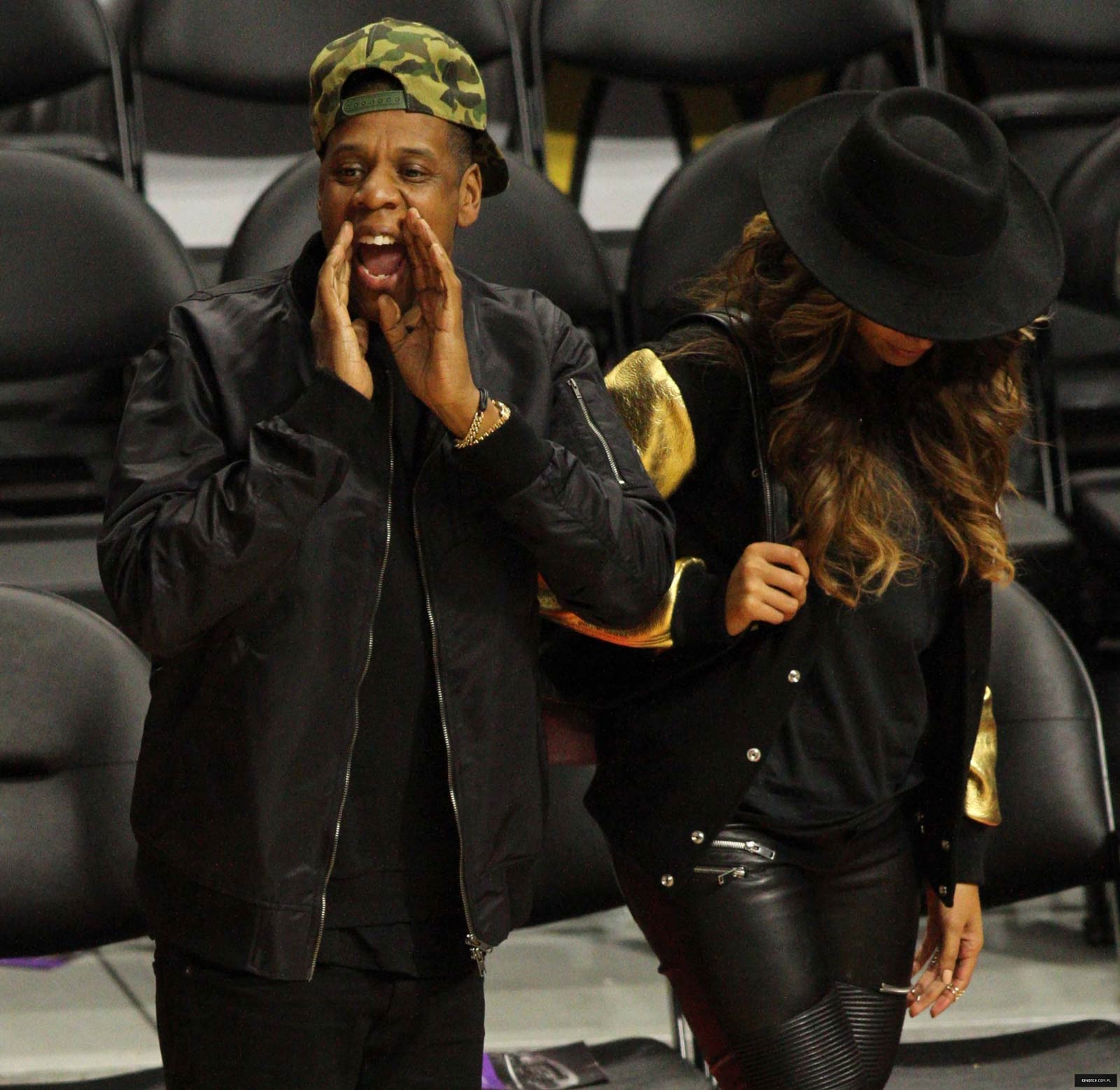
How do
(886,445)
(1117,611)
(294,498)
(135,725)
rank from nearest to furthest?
(294,498) → (886,445) → (135,725) → (1117,611)

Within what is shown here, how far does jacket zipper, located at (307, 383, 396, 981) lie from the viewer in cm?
128

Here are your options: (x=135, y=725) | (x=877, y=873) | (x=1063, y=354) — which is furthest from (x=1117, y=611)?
(x=135, y=725)

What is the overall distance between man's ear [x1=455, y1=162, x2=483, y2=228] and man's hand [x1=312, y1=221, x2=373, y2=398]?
157mm

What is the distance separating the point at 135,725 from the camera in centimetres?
199

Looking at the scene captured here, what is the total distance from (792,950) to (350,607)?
1.96ft

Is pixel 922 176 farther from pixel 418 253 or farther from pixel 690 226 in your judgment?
pixel 690 226

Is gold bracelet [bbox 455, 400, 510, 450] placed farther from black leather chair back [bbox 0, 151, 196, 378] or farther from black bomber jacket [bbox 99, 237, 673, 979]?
black leather chair back [bbox 0, 151, 196, 378]

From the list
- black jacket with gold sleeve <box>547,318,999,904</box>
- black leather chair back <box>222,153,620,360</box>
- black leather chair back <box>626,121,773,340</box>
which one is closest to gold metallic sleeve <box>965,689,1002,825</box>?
black jacket with gold sleeve <box>547,318,999,904</box>

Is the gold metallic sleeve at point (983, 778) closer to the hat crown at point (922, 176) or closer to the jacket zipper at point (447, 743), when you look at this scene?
the hat crown at point (922, 176)

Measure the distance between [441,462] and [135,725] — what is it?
2.62ft

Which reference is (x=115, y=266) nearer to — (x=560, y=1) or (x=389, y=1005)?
(x=560, y=1)

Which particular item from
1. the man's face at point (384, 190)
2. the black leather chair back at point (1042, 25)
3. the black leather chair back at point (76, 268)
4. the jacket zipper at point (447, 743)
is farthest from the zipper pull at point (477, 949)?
the black leather chair back at point (1042, 25)

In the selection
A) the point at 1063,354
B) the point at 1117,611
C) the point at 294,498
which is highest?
the point at 294,498

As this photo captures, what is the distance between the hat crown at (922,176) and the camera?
1582 mm
